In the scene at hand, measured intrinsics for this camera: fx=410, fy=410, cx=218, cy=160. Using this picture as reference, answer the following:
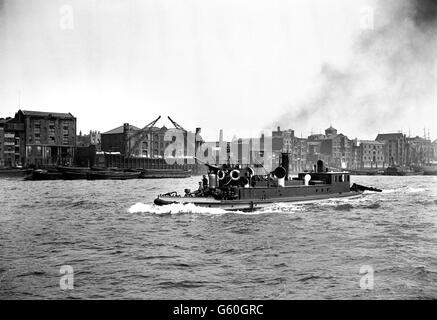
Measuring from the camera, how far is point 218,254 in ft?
69.4

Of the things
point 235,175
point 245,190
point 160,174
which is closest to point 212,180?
point 235,175

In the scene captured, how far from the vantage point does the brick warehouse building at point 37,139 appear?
11881 centimetres

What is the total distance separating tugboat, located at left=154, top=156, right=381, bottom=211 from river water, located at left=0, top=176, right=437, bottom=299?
1.12 meters

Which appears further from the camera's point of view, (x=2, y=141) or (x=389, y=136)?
(x=389, y=136)

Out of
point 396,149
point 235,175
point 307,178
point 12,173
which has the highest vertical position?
point 396,149

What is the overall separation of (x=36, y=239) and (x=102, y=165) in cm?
10984

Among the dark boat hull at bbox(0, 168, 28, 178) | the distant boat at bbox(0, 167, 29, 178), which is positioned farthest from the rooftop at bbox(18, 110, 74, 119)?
the dark boat hull at bbox(0, 168, 28, 178)

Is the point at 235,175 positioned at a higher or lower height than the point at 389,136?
lower

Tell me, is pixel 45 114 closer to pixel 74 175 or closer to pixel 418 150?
pixel 74 175

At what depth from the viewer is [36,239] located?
2511 centimetres

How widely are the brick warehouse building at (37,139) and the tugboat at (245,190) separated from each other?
94256mm

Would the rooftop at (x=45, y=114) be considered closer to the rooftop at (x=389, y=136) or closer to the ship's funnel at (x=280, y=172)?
the ship's funnel at (x=280, y=172)

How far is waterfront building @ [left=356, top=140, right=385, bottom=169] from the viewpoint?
7303 inches

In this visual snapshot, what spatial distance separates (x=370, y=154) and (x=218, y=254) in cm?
18073
